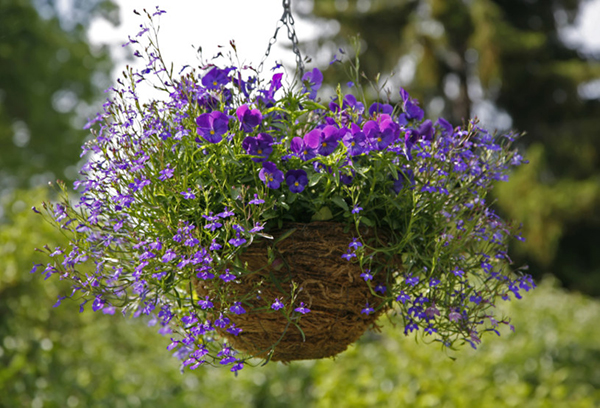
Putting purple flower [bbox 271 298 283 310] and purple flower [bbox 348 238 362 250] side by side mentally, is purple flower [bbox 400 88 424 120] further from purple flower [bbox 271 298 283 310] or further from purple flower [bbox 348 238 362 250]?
purple flower [bbox 271 298 283 310]

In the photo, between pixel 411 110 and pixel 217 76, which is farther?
pixel 411 110

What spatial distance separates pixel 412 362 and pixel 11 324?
289cm

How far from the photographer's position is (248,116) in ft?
4.34

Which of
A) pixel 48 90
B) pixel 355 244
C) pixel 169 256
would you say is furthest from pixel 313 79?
pixel 48 90

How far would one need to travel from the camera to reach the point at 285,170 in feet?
4.62

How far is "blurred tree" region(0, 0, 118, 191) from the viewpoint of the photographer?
1230 centimetres

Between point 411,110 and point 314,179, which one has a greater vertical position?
point 411,110

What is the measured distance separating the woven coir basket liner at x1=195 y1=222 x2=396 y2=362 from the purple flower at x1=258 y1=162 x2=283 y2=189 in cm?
15

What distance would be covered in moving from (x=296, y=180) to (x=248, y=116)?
0.19m

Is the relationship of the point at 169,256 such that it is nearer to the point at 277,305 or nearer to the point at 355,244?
the point at 277,305

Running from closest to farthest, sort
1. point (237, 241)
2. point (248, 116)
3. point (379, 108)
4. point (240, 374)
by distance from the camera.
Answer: point (237, 241), point (248, 116), point (379, 108), point (240, 374)

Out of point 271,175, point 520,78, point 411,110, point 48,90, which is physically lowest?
point 271,175

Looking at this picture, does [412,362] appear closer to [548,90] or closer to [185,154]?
[185,154]

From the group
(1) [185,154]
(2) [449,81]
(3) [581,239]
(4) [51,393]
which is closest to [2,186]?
(2) [449,81]
